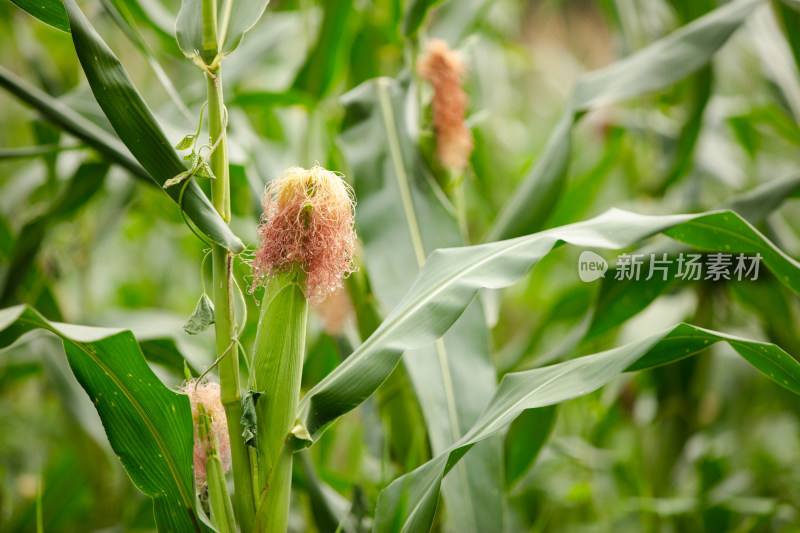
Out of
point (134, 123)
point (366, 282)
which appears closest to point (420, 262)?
point (366, 282)

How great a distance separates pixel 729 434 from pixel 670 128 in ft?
2.18

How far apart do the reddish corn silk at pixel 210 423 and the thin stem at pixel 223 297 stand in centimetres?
3

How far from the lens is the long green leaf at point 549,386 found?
1.55 ft

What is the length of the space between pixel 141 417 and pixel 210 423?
0.05 m

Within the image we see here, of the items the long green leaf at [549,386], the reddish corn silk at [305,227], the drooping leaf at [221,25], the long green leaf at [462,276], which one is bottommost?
the long green leaf at [549,386]

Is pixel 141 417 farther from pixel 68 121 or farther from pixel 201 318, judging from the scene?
pixel 68 121

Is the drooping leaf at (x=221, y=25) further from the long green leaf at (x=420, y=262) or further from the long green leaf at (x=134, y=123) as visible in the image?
the long green leaf at (x=420, y=262)

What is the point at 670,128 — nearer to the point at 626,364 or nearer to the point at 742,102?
the point at 742,102

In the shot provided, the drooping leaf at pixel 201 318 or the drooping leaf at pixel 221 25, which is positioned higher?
the drooping leaf at pixel 221 25

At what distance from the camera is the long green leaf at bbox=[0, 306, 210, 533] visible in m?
0.44

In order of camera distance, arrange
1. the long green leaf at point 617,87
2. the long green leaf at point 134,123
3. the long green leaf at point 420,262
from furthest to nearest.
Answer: the long green leaf at point 617,87, the long green leaf at point 420,262, the long green leaf at point 134,123

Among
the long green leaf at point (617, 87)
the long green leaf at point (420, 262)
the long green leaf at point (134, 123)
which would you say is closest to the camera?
the long green leaf at point (134, 123)

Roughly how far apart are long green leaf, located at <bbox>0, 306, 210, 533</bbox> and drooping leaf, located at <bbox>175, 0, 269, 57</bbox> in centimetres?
22

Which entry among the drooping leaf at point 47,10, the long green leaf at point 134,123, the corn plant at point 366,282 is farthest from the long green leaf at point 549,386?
the drooping leaf at point 47,10
